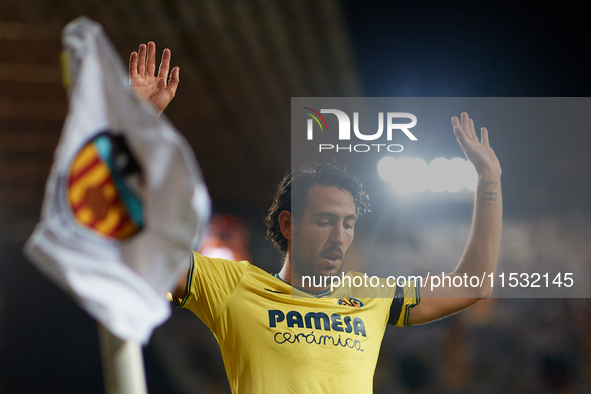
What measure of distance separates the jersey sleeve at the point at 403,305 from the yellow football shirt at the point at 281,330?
0.28 ft

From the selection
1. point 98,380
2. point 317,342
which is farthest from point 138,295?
point 98,380

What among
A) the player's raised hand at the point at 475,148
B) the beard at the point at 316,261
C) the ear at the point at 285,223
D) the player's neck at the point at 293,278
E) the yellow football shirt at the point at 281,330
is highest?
the player's raised hand at the point at 475,148

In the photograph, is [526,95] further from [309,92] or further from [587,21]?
[309,92]

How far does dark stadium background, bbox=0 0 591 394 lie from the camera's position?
5.53 meters

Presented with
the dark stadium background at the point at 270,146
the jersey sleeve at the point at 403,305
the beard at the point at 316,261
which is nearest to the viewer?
the beard at the point at 316,261

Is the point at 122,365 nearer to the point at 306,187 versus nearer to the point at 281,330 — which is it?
the point at 281,330

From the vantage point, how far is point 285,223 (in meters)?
2.29

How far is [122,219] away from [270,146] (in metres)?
8.50

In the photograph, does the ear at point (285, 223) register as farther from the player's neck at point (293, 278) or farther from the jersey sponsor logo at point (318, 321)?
the jersey sponsor logo at point (318, 321)

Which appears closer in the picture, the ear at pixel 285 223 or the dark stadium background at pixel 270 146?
the ear at pixel 285 223

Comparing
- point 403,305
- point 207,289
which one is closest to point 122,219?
point 207,289

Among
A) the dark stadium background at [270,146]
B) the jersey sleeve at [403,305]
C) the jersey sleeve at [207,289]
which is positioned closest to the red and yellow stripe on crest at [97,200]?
the jersey sleeve at [207,289]

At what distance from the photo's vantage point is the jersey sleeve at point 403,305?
2143 millimetres

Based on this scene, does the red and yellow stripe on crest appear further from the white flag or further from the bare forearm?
the bare forearm
